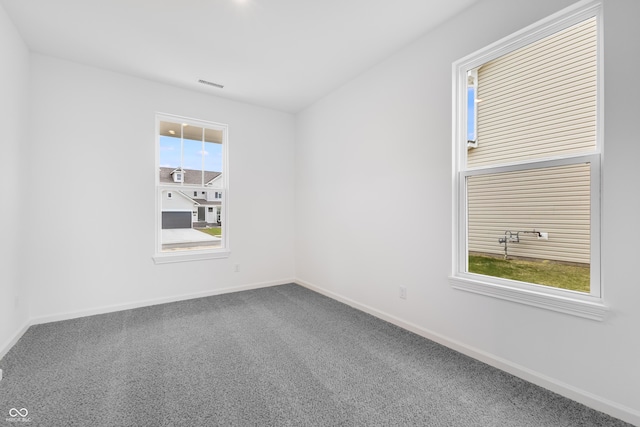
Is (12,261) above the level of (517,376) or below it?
above

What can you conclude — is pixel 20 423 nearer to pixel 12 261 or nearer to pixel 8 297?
pixel 8 297

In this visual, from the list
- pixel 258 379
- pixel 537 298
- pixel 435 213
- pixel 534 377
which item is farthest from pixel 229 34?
pixel 534 377

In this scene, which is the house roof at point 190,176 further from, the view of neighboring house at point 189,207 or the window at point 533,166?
the window at point 533,166

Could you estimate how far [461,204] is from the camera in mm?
2402

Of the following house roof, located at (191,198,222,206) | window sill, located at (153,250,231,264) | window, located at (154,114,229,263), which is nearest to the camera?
window sill, located at (153,250,231,264)

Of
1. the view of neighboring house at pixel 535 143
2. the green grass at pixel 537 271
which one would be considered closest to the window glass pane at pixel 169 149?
the view of neighboring house at pixel 535 143

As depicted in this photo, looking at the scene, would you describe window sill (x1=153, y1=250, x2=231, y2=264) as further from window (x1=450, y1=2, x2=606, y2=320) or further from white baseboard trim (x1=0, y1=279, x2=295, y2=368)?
window (x1=450, y1=2, x2=606, y2=320)

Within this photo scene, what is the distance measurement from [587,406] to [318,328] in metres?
1.99

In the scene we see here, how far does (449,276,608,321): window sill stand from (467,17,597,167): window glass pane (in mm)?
952

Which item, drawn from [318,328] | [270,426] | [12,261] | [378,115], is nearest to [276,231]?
[318,328]

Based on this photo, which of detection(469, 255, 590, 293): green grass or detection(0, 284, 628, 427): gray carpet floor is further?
detection(469, 255, 590, 293): green grass

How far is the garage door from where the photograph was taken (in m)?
3.72

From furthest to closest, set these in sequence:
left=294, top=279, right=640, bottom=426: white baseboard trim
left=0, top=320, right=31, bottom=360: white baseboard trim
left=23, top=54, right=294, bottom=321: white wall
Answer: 1. left=23, top=54, right=294, bottom=321: white wall
2. left=0, top=320, right=31, bottom=360: white baseboard trim
3. left=294, top=279, right=640, bottom=426: white baseboard trim

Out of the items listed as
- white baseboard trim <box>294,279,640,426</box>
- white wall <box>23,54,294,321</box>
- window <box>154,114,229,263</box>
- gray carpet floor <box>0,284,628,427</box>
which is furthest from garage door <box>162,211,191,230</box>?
white baseboard trim <box>294,279,640,426</box>
